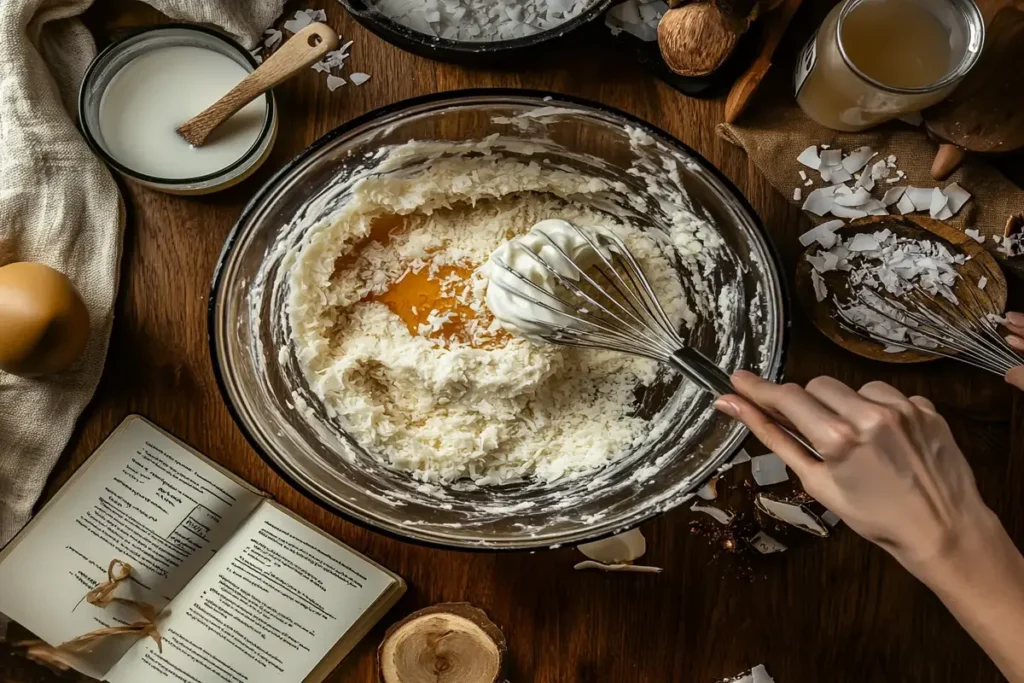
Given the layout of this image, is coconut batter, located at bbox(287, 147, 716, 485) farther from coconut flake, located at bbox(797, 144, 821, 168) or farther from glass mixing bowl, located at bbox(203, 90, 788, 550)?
coconut flake, located at bbox(797, 144, 821, 168)

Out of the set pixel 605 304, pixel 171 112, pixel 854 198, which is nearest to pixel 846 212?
pixel 854 198

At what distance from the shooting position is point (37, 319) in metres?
0.88

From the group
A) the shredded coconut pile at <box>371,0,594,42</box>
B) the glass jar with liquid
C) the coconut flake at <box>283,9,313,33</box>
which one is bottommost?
the glass jar with liquid

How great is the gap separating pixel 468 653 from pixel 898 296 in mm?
653

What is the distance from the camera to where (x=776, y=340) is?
89 cm

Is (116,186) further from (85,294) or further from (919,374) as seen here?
(919,374)

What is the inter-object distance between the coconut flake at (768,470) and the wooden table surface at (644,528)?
0.29 feet

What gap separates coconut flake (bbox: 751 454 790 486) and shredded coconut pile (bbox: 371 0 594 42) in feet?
1.93

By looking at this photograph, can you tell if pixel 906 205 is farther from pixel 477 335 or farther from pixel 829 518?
pixel 477 335

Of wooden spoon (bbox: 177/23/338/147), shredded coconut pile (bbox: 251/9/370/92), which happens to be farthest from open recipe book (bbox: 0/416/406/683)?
shredded coconut pile (bbox: 251/9/370/92)

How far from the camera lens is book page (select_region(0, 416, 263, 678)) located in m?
1.00

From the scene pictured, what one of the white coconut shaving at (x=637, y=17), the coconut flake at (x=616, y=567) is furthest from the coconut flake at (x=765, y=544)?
the white coconut shaving at (x=637, y=17)

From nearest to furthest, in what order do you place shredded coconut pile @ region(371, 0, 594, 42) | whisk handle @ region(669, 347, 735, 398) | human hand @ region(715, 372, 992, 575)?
1. human hand @ region(715, 372, 992, 575)
2. whisk handle @ region(669, 347, 735, 398)
3. shredded coconut pile @ region(371, 0, 594, 42)

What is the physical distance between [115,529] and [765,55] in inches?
37.8
